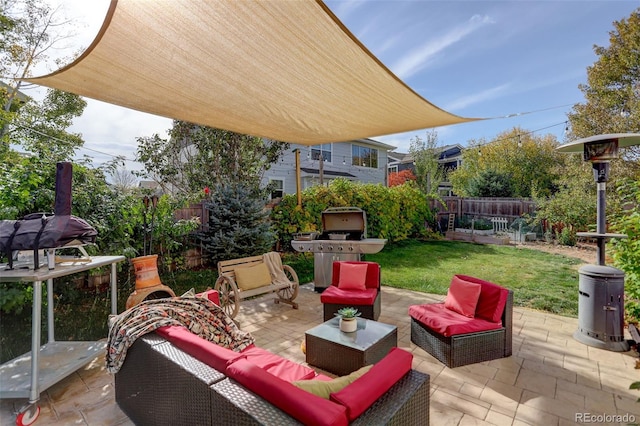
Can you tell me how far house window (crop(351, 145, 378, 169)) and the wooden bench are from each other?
11.9 meters

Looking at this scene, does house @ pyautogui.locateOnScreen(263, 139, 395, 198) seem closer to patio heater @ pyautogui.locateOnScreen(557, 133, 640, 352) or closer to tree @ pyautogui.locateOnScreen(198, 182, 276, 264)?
tree @ pyautogui.locateOnScreen(198, 182, 276, 264)

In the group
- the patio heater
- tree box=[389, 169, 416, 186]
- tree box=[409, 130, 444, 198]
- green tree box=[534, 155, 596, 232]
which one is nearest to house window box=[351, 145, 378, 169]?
tree box=[409, 130, 444, 198]

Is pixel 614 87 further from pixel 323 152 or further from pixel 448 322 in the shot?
pixel 448 322

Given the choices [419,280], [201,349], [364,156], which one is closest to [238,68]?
[201,349]

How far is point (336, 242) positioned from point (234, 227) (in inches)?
100

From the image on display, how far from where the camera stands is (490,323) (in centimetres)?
300

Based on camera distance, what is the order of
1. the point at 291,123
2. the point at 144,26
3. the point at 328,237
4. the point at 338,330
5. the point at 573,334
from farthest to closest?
the point at 328,237 < the point at 291,123 < the point at 573,334 < the point at 338,330 < the point at 144,26

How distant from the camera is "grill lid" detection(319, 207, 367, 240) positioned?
5555mm

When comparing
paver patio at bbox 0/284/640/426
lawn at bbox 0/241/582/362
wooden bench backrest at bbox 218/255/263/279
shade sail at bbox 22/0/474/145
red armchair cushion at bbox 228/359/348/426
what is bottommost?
paver patio at bbox 0/284/640/426

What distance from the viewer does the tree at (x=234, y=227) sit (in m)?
6.61

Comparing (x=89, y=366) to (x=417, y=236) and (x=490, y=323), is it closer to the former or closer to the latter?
(x=490, y=323)

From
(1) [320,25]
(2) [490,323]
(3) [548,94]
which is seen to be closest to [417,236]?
(3) [548,94]

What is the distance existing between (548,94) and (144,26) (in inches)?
475

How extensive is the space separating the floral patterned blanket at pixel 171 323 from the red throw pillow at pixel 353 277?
1.68 metres
